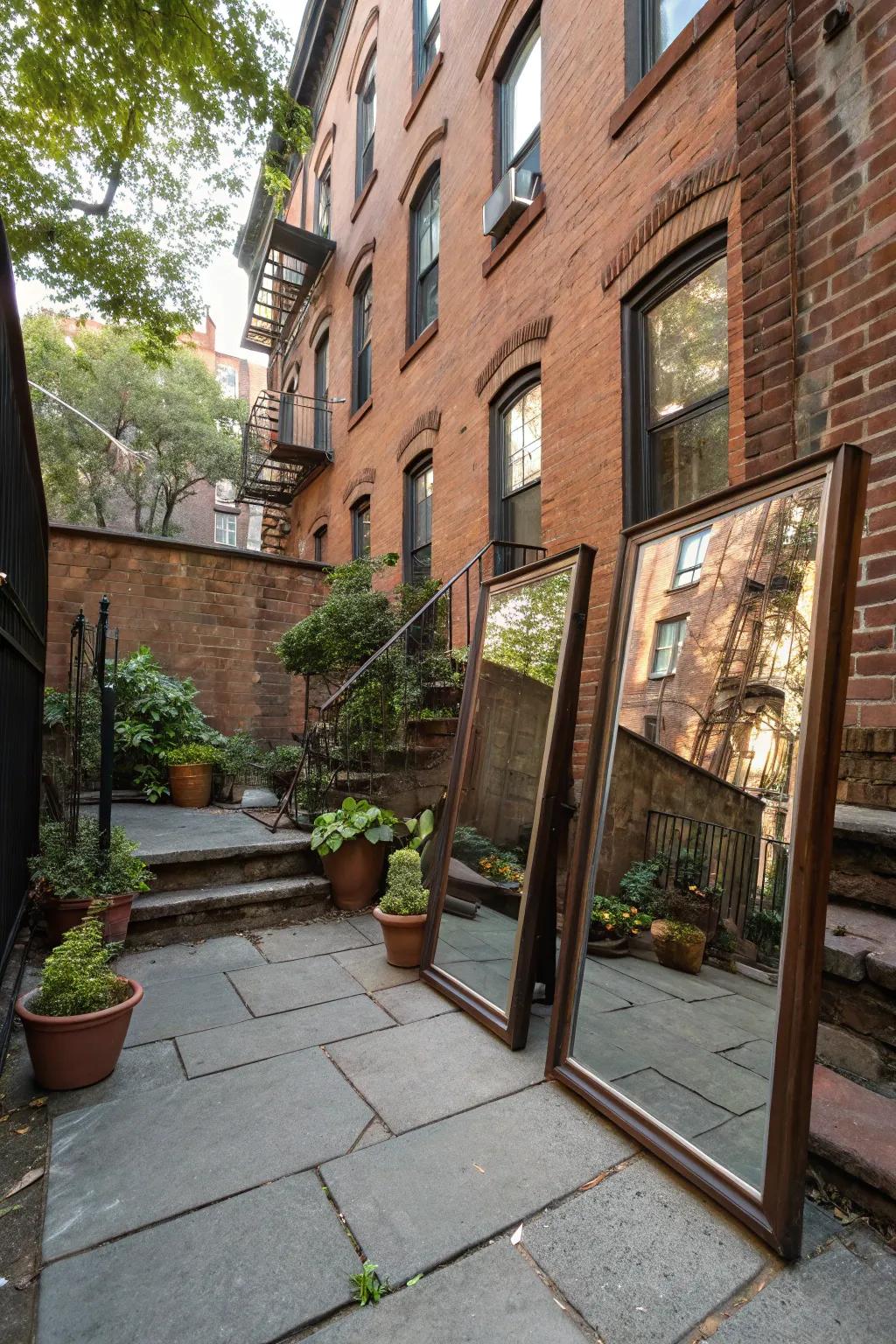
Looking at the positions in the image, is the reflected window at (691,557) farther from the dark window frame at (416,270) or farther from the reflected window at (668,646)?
the dark window frame at (416,270)

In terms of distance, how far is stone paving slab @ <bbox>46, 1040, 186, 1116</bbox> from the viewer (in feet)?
7.76

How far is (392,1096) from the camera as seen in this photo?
7.84 feet

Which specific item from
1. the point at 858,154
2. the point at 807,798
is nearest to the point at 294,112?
the point at 858,154

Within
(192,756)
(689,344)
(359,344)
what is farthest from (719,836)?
(359,344)

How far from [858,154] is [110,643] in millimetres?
8362

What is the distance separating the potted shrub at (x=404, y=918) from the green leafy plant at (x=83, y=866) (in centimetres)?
135

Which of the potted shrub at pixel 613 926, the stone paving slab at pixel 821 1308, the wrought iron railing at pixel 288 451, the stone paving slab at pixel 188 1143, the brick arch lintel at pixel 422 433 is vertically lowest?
the stone paving slab at pixel 188 1143

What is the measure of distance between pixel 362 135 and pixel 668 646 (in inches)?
493

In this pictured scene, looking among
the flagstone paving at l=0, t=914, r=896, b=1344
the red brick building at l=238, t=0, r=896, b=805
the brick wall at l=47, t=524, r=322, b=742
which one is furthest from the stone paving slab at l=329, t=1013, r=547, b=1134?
the brick wall at l=47, t=524, r=322, b=742

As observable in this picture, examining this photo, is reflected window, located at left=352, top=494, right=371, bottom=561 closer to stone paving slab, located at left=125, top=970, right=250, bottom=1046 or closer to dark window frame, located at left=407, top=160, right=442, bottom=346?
dark window frame, located at left=407, top=160, right=442, bottom=346

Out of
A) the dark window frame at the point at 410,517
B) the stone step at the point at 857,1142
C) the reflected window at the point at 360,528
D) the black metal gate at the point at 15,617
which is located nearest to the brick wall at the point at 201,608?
the reflected window at the point at 360,528

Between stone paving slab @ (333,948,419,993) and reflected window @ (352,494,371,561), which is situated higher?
reflected window @ (352,494,371,561)

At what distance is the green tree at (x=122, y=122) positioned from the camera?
4.93 meters

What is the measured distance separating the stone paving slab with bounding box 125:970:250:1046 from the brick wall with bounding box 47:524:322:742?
547 centimetres
